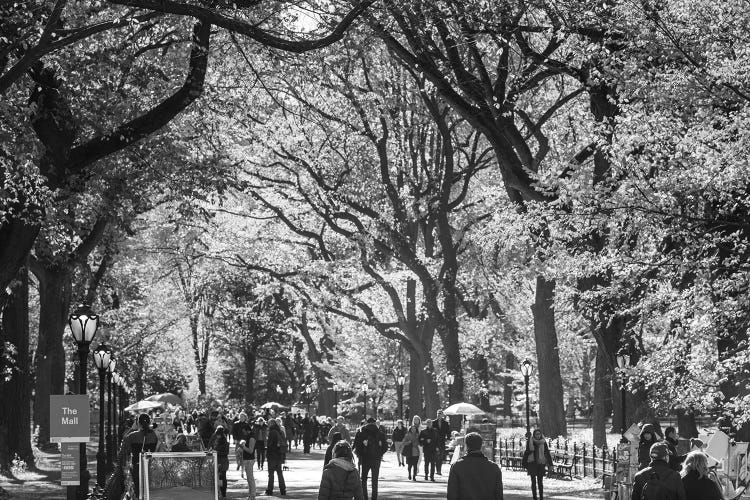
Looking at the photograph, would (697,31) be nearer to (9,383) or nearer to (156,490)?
(156,490)

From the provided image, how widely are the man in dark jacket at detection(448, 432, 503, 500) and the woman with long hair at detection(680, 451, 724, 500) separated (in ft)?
7.63

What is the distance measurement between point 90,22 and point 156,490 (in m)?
8.41

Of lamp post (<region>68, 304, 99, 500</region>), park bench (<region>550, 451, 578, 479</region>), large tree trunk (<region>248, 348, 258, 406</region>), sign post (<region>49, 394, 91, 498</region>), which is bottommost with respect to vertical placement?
park bench (<region>550, 451, 578, 479</region>)

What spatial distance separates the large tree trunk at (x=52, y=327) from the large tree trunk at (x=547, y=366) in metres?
15.7

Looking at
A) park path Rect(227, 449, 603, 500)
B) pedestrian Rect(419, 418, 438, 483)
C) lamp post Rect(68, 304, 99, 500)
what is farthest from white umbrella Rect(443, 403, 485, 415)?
lamp post Rect(68, 304, 99, 500)

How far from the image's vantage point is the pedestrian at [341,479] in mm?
12242

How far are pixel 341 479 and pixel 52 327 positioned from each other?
2357cm

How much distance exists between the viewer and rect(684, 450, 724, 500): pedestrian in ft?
39.3

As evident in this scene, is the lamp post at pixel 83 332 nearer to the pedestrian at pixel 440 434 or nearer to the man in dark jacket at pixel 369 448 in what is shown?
the man in dark jacket at pixel 369 448

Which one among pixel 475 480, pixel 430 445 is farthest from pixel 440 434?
pixel 475 480

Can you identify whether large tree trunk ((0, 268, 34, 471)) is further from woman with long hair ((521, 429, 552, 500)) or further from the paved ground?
woman with long hair ((521, 429, 552, 500))

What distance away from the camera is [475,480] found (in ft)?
35.6

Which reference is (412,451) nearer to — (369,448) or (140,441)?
(369,448)

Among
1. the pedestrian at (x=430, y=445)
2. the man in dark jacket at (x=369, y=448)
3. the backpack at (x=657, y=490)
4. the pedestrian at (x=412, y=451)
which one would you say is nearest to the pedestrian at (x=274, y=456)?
the man in dark jacket at (x=369, y=448)
